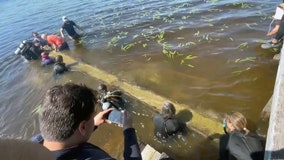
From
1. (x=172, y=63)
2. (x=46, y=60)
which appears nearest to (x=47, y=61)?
(x=46, y=60)

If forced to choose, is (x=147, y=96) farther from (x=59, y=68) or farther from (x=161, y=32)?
(x=161, y=32)

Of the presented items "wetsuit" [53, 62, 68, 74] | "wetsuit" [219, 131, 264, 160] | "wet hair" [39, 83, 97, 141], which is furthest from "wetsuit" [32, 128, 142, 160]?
"wetsuit" [53, 62, 68, 74]

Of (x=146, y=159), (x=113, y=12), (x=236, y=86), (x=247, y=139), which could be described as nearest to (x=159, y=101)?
(x=236, y=86)

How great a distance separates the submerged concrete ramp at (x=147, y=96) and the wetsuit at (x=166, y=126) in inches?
18.6

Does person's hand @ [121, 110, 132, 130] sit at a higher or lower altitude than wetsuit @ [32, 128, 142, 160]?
lower

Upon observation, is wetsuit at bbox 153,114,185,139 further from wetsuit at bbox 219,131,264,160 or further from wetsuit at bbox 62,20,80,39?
wetsuit at bbox 62,20,80,39

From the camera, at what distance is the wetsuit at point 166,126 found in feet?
19.6

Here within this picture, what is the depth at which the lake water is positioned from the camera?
7012 mm

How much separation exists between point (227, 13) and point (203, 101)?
Answer: 6.63 metres

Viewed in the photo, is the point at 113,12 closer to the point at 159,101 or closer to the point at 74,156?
the point at 159,101

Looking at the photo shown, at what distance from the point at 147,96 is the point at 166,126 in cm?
189

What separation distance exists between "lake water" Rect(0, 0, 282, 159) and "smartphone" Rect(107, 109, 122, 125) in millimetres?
3476

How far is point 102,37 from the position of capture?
14023mm

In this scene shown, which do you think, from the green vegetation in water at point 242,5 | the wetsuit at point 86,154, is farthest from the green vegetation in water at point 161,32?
the wetsuit at point 86,154
